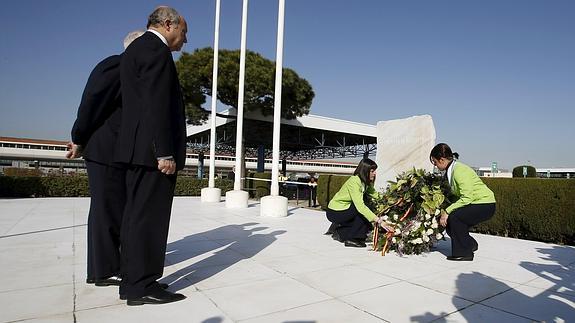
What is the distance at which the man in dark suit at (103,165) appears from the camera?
2945mm

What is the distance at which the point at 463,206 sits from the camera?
4438 mm

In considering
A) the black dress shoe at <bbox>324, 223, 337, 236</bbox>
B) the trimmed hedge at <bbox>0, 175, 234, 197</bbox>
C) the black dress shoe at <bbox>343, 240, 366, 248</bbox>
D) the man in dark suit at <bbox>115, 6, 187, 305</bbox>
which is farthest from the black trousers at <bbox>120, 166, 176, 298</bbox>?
the trimmed hedge at <bbox>0, 175, 234, 197</bbox>

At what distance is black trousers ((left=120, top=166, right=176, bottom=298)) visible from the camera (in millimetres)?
2596

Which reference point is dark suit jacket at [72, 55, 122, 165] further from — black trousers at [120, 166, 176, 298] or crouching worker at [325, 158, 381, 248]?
Result: crouching worker at [325, 158, 381, 248]

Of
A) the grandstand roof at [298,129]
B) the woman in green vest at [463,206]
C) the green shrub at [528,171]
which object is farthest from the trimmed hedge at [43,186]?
the green shrub at [528,171]

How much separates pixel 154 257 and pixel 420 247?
336 centimetres

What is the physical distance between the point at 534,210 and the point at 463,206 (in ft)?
11.1

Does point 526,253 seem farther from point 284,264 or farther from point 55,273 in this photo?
point 55,273

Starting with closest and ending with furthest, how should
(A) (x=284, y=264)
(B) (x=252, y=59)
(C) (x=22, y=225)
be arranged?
(A) (x=284, y=264), (C) (x=22, y=225), (B) (x=252, y=59)

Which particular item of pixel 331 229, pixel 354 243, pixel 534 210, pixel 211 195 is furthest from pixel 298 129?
pixel 354 243

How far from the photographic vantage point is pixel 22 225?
6398 mm

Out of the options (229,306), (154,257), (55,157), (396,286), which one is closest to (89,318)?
(154,257)

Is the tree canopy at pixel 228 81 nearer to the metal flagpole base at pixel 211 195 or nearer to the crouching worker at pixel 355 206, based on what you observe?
the metal flagpole base at pixel 211 195

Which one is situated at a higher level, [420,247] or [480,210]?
[480,210]
